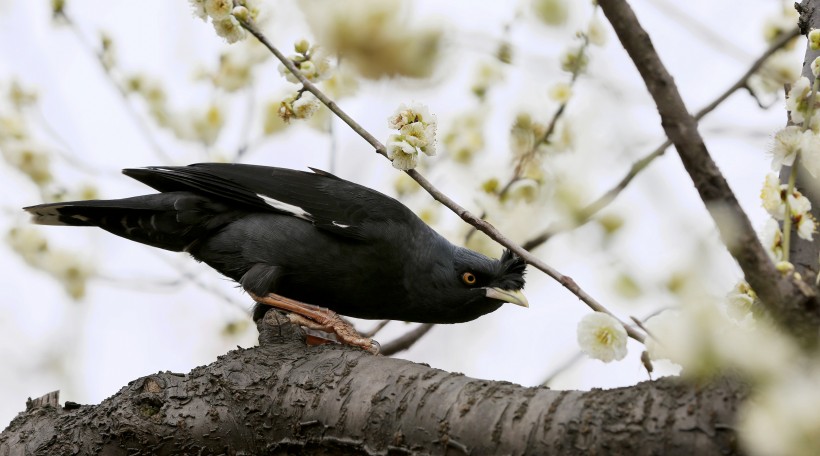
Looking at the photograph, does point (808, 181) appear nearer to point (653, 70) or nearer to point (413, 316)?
point (653, 70)

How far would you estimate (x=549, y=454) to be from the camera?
7.37ft

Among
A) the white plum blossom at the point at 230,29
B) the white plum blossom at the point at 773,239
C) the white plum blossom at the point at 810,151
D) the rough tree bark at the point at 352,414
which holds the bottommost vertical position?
the rough tree bark at the point at 352,414

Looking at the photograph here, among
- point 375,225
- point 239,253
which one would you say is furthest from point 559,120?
point 239,253

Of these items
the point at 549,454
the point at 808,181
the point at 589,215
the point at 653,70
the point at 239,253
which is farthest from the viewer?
the point at 239,253

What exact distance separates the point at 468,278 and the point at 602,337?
88.0 inches

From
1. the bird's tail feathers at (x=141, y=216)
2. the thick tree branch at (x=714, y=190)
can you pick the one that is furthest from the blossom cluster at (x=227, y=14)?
the thick tree branch at (x=714, y=190)

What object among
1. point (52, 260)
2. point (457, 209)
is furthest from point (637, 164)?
point (52, 260)

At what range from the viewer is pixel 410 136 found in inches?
121

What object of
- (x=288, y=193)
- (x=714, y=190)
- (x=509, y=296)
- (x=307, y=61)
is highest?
(x=288, y=193)

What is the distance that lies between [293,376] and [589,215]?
1.33 m

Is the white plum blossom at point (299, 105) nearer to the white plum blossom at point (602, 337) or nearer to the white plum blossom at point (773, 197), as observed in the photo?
the white plum blossom at point (602, 337)

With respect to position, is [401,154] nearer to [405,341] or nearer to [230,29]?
[230,29]

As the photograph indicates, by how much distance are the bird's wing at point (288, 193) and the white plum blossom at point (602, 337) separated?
7.39 ft

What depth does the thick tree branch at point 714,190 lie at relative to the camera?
1.89 m
